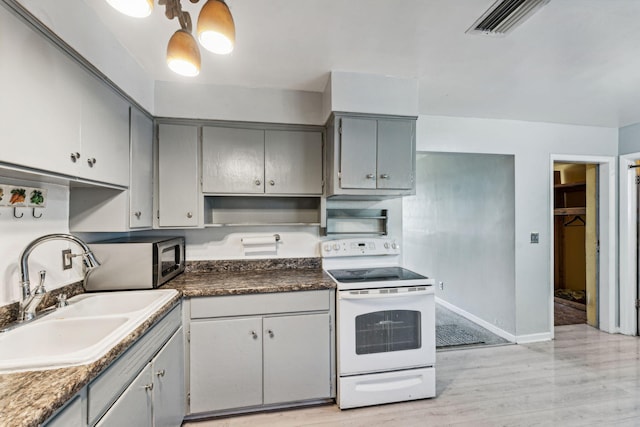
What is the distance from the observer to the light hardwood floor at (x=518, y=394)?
75.3 inches

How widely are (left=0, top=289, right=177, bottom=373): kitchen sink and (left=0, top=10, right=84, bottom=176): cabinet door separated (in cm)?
68

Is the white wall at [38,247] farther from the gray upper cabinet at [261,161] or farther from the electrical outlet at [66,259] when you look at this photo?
the gray upper cabinet at [261,161]

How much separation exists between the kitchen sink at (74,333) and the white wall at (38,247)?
6.6 inches

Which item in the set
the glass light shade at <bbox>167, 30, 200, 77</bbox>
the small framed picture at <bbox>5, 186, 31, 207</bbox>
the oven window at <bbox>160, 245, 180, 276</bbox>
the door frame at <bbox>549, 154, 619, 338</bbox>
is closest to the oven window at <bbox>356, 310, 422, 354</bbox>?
the oven window at <bbox>160, 245, 180, 276</bbox>

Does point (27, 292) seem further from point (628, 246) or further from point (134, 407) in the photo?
point (628, 246)

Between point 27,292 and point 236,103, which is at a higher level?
point 236,103

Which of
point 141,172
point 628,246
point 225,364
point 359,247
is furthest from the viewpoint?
point 628,246

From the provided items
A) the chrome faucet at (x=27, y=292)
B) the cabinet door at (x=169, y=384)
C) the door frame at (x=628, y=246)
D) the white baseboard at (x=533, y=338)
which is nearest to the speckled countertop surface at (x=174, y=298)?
the cabinet door at (x=169, y=384)

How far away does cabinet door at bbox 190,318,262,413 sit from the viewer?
1876 mm

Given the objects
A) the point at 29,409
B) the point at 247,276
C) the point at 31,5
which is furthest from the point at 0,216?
the point at 247,276

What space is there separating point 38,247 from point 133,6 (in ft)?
4.65

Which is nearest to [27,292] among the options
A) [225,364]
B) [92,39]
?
[225,364]

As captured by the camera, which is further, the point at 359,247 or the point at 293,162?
the point at 359,247

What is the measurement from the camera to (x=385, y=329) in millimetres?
2045
